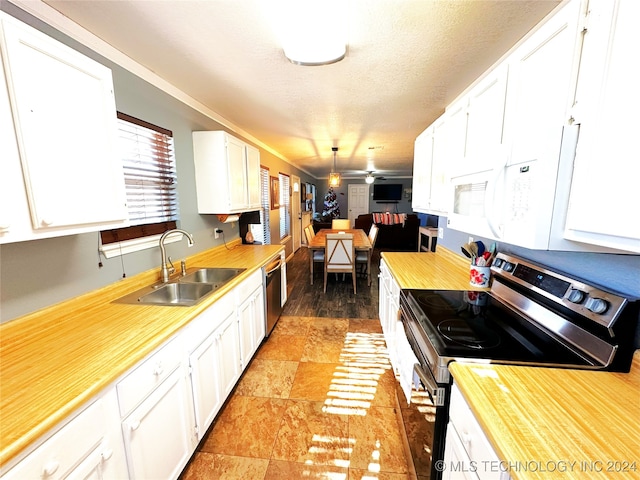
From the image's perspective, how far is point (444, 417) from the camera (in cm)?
97

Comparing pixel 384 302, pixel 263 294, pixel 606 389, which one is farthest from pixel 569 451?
pixel 263 294

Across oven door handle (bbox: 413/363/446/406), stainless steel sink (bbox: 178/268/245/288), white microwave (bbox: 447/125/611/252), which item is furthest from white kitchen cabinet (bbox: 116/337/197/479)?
white microwave (bbox: 447/125/611/252)

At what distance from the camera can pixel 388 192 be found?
1015 cm

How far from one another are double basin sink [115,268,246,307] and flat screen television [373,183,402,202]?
28.8ft

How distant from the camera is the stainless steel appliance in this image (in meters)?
0.87

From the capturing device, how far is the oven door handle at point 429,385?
0.97m

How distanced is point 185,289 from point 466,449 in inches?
73.2

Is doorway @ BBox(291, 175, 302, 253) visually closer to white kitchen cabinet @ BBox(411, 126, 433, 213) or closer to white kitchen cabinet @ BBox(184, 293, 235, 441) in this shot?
white kitchen cabinet @ BBox(411, 126, 433, 213)

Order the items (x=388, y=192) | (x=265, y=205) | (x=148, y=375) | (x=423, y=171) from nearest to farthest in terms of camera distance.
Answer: (x=148, y=375)
(x=423, y=171)
(x=265, y=205)
(x=388, y=192)

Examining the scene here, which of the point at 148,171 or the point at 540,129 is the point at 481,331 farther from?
the point at 148,171

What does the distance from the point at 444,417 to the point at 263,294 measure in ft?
6.06

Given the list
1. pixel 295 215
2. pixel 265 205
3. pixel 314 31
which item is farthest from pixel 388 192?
pixel 314 31

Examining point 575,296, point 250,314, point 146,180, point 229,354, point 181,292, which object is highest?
point 146,180

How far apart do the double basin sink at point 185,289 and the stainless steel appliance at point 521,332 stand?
1.26m
